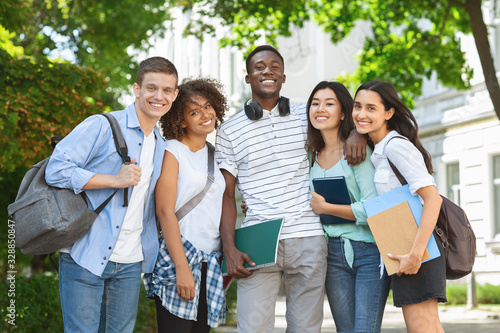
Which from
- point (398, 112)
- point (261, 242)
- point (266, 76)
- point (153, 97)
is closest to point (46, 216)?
point (153, 97)

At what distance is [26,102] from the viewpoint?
762cm

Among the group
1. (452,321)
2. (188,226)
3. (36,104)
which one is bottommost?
(452,321)

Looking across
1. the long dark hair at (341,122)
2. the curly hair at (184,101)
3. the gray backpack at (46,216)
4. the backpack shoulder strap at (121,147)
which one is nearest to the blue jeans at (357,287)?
the long dark hair at (341,122)

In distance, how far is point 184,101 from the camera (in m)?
4.66

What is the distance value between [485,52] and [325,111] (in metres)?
5.23

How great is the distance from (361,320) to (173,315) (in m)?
1.21

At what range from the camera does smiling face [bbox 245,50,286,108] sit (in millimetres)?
4887

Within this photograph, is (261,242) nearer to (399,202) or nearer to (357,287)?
(357,287)

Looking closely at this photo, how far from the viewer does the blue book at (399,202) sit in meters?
4.03

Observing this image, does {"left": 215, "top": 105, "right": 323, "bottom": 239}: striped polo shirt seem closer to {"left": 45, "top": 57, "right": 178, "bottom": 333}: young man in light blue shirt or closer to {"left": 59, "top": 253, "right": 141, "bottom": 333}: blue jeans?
{"left": 45, "top": 57, "right": 178, "bottom": 333}: young man in light blue shirt

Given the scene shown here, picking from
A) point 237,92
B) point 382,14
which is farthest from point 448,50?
point 237,92

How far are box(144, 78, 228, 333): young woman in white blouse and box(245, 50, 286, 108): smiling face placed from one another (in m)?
0.34

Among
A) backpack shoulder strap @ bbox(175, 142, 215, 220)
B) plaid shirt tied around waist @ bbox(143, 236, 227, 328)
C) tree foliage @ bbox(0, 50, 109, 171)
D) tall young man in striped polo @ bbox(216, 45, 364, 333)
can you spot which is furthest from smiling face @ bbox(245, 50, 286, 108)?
tree foliage @ bbox(0, 50, 109, 171)

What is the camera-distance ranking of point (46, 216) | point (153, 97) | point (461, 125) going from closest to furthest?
point (46, 216) → point (153, 97) → point (461, 125)
